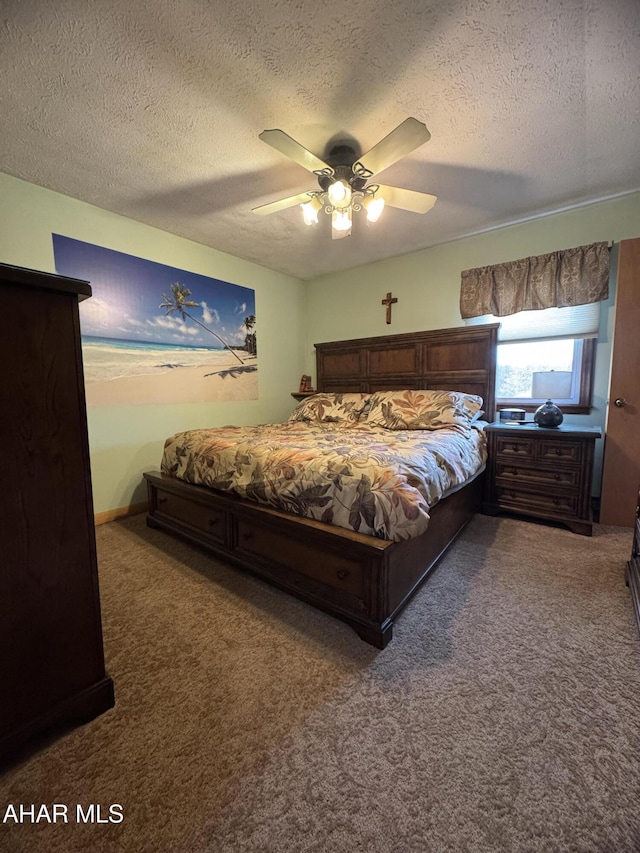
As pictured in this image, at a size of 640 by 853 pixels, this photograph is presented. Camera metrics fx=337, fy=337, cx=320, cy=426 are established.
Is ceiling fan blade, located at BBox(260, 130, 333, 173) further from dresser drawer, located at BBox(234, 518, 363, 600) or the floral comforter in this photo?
dresser drawer, located at BBox(234, 518, 363, 600)

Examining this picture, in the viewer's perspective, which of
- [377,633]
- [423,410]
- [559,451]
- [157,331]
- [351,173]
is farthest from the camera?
[157,331]

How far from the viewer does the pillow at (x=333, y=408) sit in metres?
3.37

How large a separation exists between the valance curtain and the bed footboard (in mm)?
→ 1836

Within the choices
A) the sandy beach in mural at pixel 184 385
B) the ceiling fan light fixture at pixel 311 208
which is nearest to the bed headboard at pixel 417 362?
the sandy beach in mural at pixel 184 385

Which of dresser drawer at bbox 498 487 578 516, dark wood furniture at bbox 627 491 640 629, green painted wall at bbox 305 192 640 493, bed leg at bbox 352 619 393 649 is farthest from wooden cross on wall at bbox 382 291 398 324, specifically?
bed leg at bbox 352 619 393 649

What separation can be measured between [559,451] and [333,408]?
196 cm

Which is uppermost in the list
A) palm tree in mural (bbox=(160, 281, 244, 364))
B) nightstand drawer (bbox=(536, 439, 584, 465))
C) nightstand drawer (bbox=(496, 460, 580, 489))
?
palm tree in mural (bbox=(160, 281, 244, 364))

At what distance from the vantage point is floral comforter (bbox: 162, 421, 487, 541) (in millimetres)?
1438

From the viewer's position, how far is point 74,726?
3.57 ft

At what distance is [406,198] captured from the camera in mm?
2150

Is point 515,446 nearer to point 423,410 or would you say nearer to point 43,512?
point 423,410

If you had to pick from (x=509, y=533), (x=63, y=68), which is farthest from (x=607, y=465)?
(x=63, y=68)

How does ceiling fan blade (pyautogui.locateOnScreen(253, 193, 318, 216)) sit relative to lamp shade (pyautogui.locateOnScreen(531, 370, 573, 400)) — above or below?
above

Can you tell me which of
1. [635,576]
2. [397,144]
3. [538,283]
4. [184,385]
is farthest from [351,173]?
[635,576]
